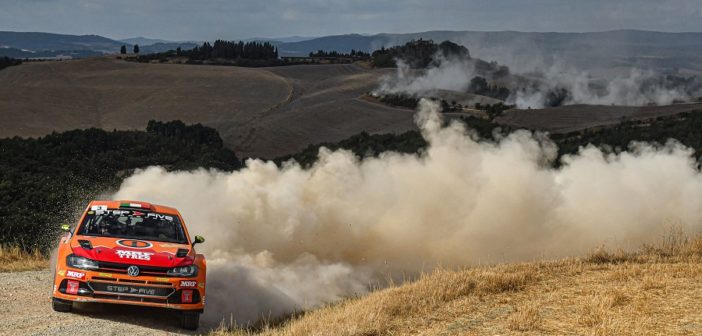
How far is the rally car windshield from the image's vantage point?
538 inches

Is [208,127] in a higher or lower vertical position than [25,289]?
lower

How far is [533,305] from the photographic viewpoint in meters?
12.2

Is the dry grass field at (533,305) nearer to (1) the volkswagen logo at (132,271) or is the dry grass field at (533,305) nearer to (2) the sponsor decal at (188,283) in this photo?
(2) the sponsor decal at (188,283)

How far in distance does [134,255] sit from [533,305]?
550cm

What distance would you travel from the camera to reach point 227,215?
67.0 feet

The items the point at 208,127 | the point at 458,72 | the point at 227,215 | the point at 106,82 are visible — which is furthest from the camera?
the point at 458,72

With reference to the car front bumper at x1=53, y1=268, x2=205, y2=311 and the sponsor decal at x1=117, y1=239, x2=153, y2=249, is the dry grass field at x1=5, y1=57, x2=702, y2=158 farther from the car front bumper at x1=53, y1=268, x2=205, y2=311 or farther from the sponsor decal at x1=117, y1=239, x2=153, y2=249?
the car front bumper at x1=53, y1=268, x2=205, y2=311

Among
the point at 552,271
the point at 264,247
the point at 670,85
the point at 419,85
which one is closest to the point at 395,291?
the point at 552,271

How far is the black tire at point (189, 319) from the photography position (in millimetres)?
12395

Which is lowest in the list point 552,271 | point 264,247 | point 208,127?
point 208,127

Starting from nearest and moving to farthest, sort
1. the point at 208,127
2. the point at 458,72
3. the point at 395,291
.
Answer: the point at 395,291
the point at 208,127
the point at 458,72

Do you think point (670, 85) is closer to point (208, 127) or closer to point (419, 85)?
point (419, 85)

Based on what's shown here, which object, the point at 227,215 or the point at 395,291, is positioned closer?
the point at 395,291

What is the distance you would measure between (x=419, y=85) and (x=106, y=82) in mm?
39942
